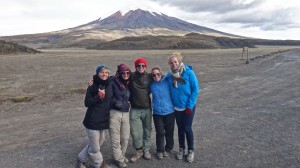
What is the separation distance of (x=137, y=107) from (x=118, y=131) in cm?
56

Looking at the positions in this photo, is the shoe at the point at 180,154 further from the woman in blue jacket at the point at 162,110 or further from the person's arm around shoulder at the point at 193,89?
the person's arm around shoulder at the point at 193,89

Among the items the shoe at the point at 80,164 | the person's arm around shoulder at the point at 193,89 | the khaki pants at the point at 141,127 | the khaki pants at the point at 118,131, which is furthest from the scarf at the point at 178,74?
the shoe at the point at 80,164

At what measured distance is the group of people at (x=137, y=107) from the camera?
5492 millimetres

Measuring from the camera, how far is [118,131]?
19.0 feet

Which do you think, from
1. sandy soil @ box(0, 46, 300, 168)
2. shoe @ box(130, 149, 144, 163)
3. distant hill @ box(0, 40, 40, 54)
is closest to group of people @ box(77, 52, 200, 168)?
shoe @ box(130, 149, 144, 163)

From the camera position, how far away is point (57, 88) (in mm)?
15641

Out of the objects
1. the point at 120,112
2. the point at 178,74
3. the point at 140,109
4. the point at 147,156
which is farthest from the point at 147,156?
the point at 178,74

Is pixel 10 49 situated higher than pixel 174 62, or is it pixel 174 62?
pixel 174 62

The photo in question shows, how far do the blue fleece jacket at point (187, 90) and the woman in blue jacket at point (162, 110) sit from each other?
17 cm

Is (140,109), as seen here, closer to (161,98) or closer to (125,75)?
(161,98)

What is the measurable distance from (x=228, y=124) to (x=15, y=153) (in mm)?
5308

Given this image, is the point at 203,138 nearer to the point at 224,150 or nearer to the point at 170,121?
the point at 224,150

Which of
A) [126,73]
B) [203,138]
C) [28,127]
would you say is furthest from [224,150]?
[28,127]

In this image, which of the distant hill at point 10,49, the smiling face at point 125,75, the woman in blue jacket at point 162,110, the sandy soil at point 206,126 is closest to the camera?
the smiling face at point 125,75
